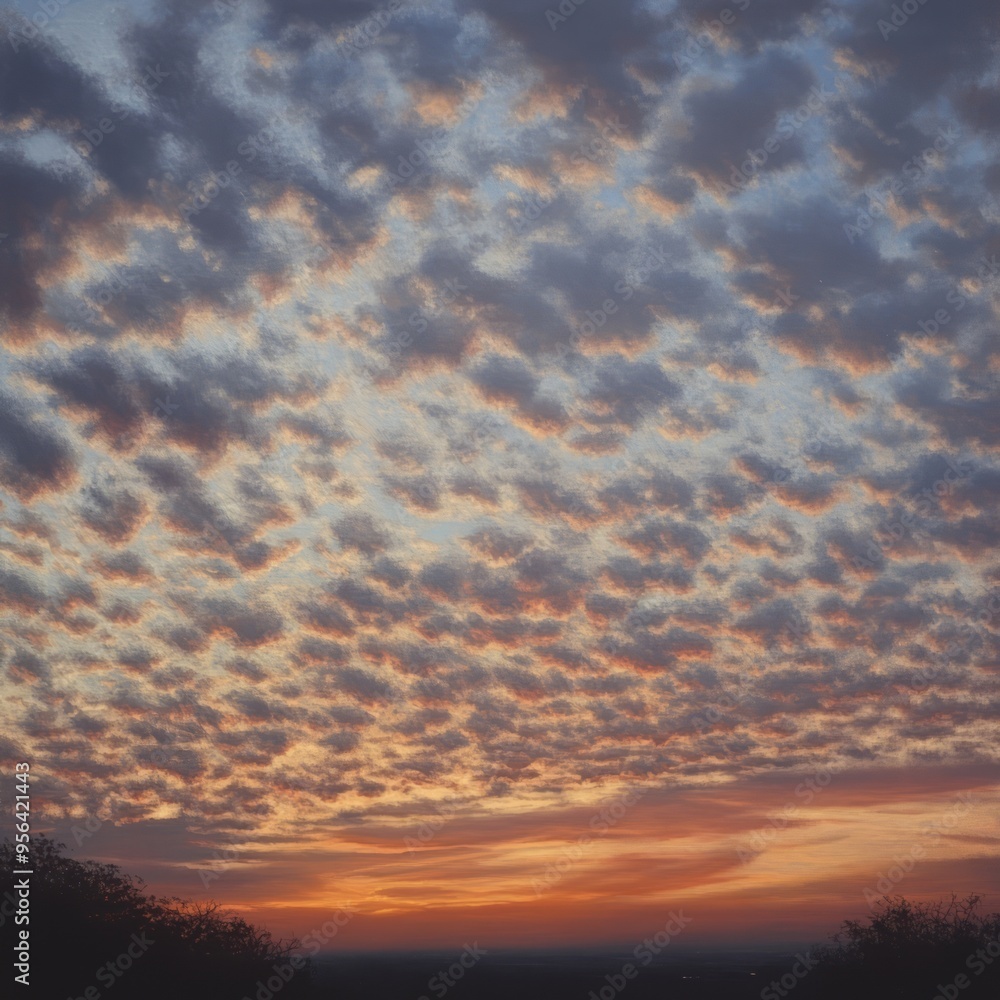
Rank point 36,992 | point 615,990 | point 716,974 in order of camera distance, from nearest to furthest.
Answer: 1. point 36,992
2. point 615,990
3. point 716,974

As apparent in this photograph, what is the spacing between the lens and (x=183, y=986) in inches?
1471

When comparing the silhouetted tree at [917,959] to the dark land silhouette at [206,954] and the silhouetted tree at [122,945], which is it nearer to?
the dark land silhouette at [206,954]

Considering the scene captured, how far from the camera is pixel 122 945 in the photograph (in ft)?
115

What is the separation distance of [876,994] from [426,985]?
10764cm

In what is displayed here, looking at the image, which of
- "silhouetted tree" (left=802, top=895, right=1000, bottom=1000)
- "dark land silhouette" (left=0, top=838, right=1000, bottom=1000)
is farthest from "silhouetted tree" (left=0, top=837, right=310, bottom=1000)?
"silhouetted tree" (left=802, top=895, right=1000, bottom=1000)

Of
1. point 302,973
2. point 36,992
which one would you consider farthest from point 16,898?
point 302,973

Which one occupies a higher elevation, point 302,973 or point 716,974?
point 302,973

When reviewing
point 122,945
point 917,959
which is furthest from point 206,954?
point 917,959

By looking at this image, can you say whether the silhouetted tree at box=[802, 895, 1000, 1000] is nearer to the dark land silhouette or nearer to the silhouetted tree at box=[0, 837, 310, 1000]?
the dark land silhouette

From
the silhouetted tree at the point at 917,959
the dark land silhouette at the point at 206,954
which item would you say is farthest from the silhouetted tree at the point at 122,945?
the silhouetted tree at the point at 917,959

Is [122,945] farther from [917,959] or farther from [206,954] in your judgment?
[917,959]

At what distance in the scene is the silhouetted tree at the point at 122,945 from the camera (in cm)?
3253

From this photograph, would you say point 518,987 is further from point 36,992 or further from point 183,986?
point 36,992

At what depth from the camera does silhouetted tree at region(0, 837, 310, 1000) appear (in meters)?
32.5
